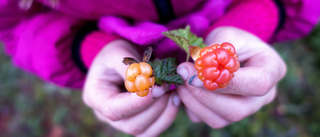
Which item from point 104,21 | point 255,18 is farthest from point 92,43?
point 255,18

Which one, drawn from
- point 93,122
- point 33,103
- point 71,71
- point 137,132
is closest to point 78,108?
point 93,122

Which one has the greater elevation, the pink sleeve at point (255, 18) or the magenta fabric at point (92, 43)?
the pink sleeve at point (255, 18)

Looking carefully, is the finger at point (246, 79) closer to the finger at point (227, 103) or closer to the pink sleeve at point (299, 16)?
the finger at point (227, 103)

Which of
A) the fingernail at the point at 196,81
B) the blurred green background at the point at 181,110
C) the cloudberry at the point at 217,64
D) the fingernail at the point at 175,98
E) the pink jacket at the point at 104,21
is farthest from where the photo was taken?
the blurred green background at the point at 181,110

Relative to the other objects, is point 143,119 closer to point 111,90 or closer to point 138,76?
point 111,90

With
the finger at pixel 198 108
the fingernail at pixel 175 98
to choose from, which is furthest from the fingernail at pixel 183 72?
the fingernail at pixel 175 98

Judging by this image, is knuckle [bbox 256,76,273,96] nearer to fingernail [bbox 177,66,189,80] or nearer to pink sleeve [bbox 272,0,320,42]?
fingernail [bbox 177,66,189,80]

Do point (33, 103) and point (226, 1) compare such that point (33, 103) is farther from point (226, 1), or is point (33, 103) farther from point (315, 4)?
point (315, 4)

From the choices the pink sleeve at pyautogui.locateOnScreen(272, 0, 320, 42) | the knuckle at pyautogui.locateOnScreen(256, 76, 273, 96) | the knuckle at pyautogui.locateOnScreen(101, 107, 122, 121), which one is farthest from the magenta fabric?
the pink sleeve at pyautogui.locateOnScreen(272, 0, 320, 42)
